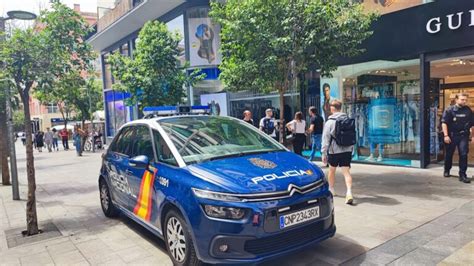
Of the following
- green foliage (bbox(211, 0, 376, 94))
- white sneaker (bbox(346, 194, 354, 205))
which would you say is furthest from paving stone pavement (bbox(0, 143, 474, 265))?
green foliage (bbox(211, 0, 376, 94))

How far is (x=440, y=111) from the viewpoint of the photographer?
10453 millimetres

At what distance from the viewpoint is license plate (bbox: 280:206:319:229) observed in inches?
131

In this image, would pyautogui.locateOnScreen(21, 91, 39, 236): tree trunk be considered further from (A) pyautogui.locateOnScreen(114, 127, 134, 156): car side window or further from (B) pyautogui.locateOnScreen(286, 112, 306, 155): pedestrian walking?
(B) pyautogui.locateOnScreen(286, 112, 306, 155): pedestrian walking

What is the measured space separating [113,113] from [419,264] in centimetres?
2506

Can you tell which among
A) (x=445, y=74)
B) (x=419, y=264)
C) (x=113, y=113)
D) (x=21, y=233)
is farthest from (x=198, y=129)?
(x=113, y=113)

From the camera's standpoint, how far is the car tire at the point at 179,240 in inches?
137

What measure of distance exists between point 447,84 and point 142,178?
1111 centimetres

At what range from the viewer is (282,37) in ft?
23.3

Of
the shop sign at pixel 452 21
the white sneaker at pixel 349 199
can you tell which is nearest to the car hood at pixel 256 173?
the white sneaker at pixel 349 199

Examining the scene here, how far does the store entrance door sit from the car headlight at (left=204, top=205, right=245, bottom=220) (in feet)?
26.4

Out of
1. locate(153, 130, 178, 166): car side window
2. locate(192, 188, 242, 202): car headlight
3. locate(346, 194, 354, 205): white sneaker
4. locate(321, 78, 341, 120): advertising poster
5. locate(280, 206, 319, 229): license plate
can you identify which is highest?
locate(321, 78, 341, 120): advertising poster

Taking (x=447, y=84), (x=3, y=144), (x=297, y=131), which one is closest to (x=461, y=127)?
(x=297, y=131)

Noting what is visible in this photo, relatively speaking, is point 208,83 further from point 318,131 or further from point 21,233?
point 21,233

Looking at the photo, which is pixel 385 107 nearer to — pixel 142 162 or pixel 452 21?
pixel 452 21
